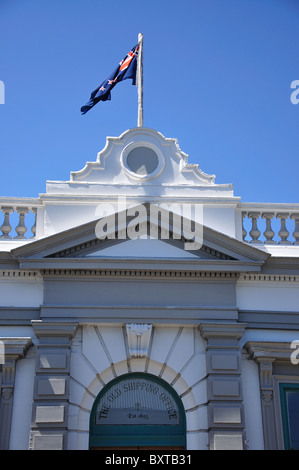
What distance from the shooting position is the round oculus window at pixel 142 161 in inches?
612

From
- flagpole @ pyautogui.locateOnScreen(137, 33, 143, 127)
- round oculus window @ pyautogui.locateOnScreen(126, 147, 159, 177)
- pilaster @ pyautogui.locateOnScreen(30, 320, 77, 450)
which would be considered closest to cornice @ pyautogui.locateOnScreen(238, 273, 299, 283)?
round oculus window @ pyautogui.locateOnScreen(126, 147, 159, 177)

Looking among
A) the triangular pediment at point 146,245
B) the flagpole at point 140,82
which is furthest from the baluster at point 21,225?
the flagpole at point 140,82

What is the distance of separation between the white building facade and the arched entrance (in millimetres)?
20

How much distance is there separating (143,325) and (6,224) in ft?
10.9

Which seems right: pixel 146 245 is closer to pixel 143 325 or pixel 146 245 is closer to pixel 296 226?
pixel 143 325

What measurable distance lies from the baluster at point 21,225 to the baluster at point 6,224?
0.46 feet

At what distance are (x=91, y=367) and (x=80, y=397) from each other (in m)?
0.56

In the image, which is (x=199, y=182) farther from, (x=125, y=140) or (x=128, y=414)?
(x=128, y=414)

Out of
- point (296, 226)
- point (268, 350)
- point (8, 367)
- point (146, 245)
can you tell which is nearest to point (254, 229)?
point (296, 226)

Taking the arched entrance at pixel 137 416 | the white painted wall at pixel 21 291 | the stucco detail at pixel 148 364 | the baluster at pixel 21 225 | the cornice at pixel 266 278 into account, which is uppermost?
the baluster at pixel 21 225

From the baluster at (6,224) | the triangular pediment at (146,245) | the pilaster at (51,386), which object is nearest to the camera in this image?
the pilaster at (51,386)

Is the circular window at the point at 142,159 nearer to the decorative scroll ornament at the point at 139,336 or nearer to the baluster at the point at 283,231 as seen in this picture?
the baluster at the point at 283,231

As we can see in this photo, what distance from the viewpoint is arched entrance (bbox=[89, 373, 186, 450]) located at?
44.7 feet

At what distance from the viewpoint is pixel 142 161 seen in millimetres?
15625
